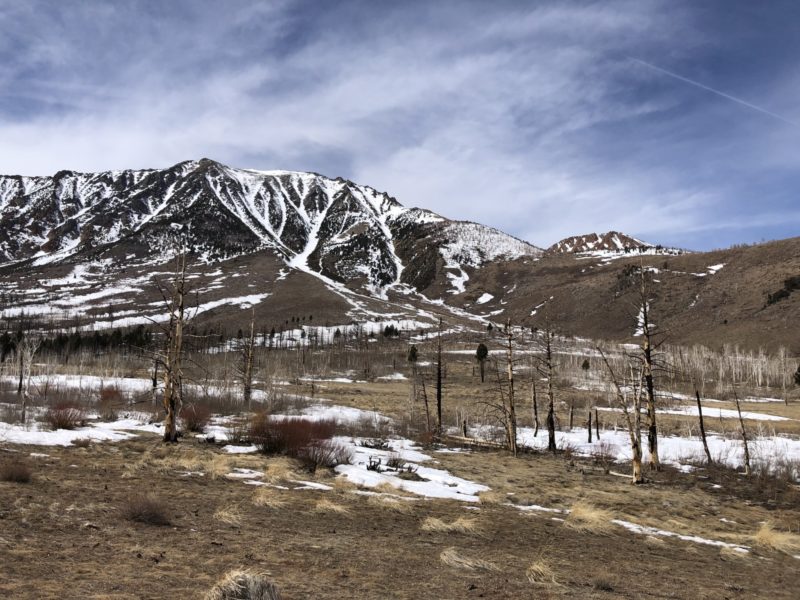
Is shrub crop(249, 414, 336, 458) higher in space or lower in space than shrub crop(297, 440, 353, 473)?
higher

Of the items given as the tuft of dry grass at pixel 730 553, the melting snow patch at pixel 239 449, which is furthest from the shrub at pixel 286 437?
the tuft of dry grass at pixel 730 553

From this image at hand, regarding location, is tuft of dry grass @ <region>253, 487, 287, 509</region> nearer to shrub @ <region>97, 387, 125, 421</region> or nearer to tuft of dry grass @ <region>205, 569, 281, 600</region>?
tuft of dry grass @ <region>205, 569, 281, 600</region>

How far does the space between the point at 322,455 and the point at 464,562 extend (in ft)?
37.1

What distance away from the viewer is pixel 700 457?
114ft

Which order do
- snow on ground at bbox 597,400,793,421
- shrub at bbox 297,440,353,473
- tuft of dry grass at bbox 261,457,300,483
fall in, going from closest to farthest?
1. tuft of dry grass at bbox 261,457,300,483
2. shrub at bbox 297,440,353,473
3. snow on ground at bbox 597,400,793,421

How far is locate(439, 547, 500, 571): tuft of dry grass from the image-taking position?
887 centimetres

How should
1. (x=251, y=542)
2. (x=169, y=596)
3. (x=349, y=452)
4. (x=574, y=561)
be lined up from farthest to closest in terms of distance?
(x=349, y=452)
(x=574, y=561)
(x=251, y=542)
(x=169, y=596)

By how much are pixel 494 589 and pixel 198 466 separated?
440 inches

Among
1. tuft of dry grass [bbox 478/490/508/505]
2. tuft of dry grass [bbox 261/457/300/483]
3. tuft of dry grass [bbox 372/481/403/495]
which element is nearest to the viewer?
tuft of dry grass [bbox 261/457/300/483]

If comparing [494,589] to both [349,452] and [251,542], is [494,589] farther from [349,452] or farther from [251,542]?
[349,452]

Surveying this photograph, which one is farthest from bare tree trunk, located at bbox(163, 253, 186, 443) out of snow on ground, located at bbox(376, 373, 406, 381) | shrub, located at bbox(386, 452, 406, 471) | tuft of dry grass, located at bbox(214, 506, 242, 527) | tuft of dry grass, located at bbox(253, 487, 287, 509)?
snow on ground, located at bbox(376, 373, 406, 381)

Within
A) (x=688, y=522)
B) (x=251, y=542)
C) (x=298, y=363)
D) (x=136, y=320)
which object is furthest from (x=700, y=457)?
(x=136, y=320)

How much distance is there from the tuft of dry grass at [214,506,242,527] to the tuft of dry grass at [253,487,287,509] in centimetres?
139

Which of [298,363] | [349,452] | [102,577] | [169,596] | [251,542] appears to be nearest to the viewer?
[169,596]
